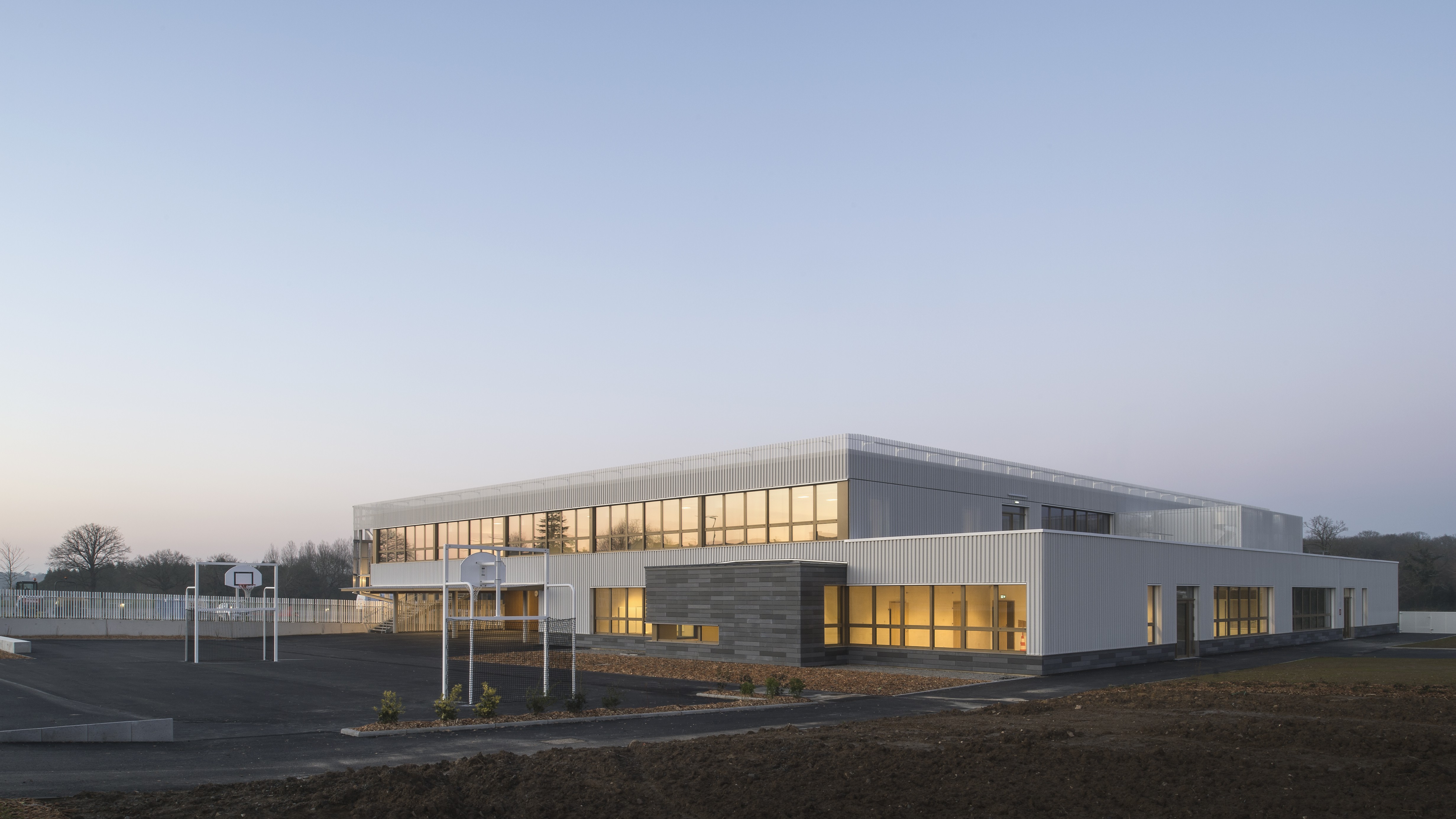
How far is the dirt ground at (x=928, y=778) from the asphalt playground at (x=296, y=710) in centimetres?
190

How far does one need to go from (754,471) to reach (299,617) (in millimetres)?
31074

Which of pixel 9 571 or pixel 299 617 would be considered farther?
pixel 9 571

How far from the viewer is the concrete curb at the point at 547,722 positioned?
15.4 metres

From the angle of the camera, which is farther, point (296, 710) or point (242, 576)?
point (242, 576)

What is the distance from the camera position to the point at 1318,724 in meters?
13.5

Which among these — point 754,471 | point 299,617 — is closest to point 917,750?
point 754,471

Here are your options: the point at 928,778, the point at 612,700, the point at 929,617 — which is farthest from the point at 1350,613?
the point at 928,778

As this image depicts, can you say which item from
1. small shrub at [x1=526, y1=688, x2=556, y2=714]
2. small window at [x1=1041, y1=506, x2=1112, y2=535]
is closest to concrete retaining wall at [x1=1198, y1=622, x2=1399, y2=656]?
small window at [x1=1041, y1=506, x2=1112, y2=535]

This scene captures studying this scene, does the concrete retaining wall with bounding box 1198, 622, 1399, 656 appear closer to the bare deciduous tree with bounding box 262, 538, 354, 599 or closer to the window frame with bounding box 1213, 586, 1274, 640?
the window frame with bounding box 1213, 586, 1274, 640

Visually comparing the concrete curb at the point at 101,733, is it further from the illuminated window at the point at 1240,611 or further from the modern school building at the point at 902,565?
the illuminated window at the point at 1240,611

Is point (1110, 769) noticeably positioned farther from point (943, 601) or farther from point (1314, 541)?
point (1314, 541)

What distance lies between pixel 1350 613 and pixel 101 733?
4701 cm

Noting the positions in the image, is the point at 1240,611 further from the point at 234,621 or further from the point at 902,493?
the point at 234,621

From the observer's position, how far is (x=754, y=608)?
31.5 m
